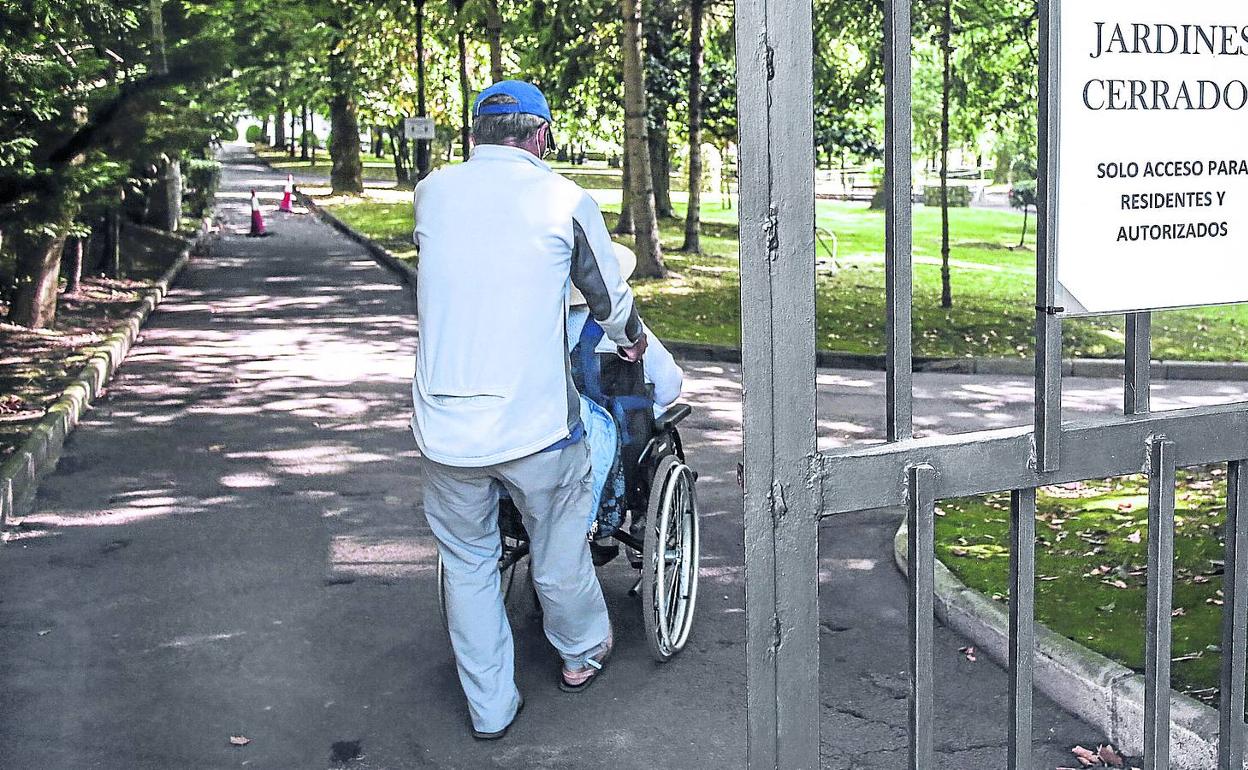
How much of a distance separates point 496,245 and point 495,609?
1344 millimetres

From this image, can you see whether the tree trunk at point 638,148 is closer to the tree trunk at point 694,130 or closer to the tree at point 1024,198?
the tree trunk at point 694,130

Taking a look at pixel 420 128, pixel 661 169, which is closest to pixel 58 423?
pixel 420 128

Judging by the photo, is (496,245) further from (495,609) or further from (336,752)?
(336,752)

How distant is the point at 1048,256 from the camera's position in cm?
256

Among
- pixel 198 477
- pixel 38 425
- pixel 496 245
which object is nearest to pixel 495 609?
pixel 496 245

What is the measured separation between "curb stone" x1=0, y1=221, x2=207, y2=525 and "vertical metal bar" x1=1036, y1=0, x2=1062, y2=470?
6910 mm

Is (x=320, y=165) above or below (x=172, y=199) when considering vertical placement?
above

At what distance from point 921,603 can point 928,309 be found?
16.8m

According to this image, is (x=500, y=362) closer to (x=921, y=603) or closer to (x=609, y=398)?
(x=609, y=398)

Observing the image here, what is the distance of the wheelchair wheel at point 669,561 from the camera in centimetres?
575

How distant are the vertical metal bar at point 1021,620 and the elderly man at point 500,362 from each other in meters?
2.48

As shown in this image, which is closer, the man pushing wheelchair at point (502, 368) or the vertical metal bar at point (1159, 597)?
the vertical metal bar at point (1159, 597)

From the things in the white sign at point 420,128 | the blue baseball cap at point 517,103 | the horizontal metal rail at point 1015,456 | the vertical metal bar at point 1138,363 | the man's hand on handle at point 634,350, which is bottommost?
the man's hand on handle at point 634,350

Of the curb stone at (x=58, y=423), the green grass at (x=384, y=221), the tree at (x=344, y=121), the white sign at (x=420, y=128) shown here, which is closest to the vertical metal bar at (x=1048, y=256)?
the curb stone at (x=58, y=423)
